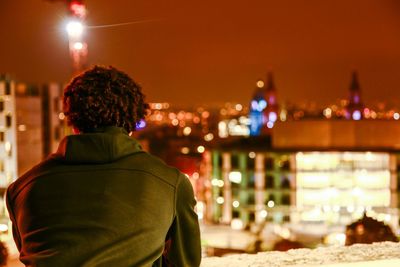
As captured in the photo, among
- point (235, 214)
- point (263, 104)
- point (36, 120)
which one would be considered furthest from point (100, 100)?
point (263, 104)

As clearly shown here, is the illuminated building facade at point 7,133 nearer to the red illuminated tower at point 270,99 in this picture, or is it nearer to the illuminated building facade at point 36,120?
→ the illuminated building facade at point 36,120

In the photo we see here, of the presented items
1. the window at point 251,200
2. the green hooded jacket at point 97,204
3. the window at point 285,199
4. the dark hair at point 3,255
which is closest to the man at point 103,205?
the green hooded jacket at point 97,204

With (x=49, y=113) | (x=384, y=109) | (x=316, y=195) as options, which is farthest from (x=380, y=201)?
(x=384, y=109)

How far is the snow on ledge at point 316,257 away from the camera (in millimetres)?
2297

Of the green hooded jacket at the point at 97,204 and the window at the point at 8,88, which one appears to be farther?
the window at the point at 8,88

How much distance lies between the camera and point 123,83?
1348 mm

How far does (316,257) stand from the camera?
2.36m

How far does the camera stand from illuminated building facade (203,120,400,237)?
101ft

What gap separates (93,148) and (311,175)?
3090cm

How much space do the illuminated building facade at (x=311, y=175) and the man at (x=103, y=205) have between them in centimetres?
2905

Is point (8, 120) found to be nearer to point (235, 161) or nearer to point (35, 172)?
point (235, 161)

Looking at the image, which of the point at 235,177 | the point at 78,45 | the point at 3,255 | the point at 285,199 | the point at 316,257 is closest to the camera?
the point at 316,257

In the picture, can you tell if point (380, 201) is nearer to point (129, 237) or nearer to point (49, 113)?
point (49, 113)

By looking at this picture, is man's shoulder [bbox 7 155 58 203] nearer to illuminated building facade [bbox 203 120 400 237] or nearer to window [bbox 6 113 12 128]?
window [bbox 6 113 12 128]
